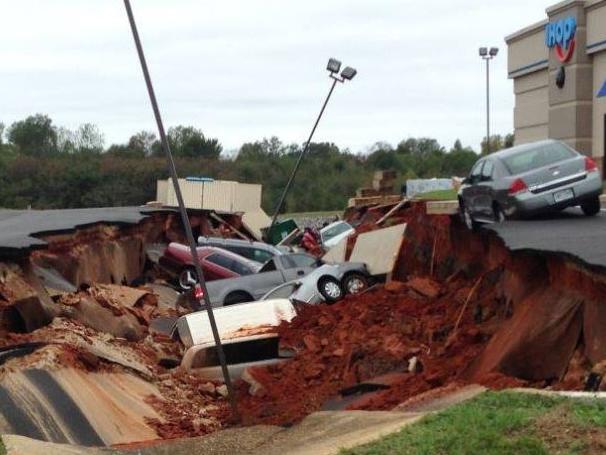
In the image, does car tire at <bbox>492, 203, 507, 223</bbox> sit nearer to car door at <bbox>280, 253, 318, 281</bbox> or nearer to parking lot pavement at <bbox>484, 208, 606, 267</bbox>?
parking lot pavement at <bbox>484, 208, 606, 267</bbox>

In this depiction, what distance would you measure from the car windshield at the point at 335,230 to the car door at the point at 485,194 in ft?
66.0

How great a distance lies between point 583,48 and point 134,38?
94.2 ft

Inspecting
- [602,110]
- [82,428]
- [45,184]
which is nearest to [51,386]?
[82,428]

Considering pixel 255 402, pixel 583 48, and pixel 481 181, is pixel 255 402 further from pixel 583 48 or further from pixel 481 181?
pixel 583 48

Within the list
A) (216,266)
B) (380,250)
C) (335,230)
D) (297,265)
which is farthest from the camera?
(335,230)

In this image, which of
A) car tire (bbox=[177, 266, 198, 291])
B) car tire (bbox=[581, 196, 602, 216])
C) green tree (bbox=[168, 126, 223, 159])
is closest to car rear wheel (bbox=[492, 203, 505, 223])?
car tire (bbox=[581, 196, 602, 216])

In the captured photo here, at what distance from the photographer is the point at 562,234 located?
17.9m

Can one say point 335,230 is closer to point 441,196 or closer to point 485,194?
point 441,196

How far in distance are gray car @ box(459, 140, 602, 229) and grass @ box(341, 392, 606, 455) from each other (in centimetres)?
1246

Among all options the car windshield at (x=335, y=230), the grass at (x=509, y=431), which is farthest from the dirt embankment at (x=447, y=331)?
the car windshield at (x=335, y=230)

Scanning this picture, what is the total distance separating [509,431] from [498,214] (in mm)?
14178

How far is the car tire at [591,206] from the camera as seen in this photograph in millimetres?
22406

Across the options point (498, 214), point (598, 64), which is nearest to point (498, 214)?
point (498, 214)

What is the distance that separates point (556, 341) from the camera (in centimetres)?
1360
